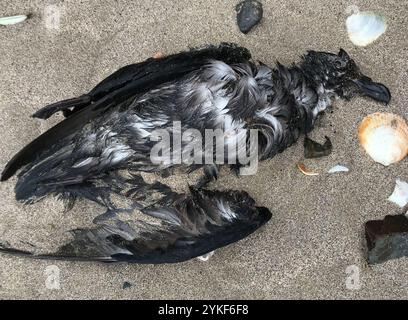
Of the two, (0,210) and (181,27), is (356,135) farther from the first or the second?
(0,210)

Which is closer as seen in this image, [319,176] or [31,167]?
[31,167]

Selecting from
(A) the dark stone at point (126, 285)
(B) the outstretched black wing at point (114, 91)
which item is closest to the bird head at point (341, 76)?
(B) the outstretched black wing at point (114, 91)

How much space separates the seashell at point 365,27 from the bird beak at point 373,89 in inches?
8.3

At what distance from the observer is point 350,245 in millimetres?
2936

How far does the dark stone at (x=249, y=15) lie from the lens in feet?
9.59

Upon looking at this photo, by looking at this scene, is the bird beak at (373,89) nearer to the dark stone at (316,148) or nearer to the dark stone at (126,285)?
the dark stone at (316,148)

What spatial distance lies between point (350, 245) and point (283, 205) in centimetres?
39

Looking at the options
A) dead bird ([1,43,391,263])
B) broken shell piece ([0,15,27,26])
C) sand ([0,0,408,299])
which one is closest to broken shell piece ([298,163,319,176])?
sand ([0,0,408,299])

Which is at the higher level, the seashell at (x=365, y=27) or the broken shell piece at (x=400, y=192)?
the seashell at (x=365, y=27)

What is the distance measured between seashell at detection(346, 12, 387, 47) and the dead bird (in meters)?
0.27

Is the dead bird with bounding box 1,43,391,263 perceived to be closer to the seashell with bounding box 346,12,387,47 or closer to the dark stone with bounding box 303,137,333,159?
the dark stone with bounding box 303,137,333,159

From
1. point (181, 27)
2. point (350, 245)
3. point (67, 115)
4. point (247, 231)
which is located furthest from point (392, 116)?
point (67, 115)

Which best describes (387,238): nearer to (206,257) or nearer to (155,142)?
(206,257)

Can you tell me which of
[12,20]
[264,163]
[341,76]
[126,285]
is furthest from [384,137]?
[12,20]
